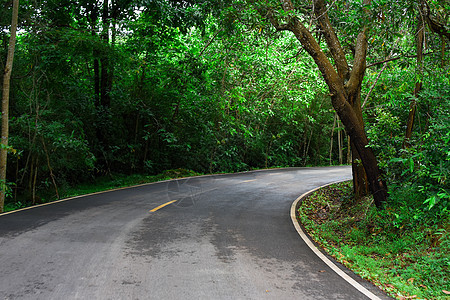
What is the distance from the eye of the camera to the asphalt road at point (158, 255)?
4.45 m

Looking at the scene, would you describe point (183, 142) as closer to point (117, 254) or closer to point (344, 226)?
point (344, 226)

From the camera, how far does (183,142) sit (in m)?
20.8

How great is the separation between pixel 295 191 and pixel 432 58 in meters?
7.65

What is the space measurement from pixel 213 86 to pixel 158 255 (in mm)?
12041

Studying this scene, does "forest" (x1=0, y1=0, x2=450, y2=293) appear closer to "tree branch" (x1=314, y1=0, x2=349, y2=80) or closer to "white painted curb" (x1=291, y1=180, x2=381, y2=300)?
"tree branch" (x1=314, y1=0, x2=349, y2=80)

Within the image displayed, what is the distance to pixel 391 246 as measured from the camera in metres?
6.77

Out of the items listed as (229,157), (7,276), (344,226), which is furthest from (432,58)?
(229,157)

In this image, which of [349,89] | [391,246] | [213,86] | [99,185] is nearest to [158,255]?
[391,246]

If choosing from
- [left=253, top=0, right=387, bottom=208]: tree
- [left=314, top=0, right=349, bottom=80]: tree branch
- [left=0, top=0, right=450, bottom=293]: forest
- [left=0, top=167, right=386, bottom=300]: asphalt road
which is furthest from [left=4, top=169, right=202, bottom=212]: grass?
[left=314, top=0, right=349, bottom=80]: tree branch

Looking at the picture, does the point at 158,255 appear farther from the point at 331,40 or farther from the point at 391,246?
the point at 331,40

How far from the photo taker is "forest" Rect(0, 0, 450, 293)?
769 centimetres

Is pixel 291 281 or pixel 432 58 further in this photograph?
pixel 432 58

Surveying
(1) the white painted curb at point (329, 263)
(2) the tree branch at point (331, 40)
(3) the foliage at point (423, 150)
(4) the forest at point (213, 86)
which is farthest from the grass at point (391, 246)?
(2) the tree branch at point (331, 40)

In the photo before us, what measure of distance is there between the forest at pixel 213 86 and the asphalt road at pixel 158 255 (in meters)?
2.46
